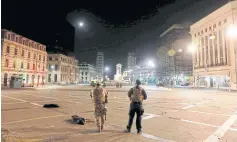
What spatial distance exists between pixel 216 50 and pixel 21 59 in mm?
55012

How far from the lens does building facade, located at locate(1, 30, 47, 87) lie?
150ft

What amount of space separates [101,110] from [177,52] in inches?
3927

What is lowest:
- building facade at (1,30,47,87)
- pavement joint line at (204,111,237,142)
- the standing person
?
pavement joint line at (204,111,237,142)

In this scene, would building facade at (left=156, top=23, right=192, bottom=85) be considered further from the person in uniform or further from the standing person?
the person in uniform

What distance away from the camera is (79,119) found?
8.33 metres

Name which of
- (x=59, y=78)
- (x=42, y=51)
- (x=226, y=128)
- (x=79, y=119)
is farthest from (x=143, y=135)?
(x=59, y=78)

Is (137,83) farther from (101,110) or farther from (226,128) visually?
(226,128)

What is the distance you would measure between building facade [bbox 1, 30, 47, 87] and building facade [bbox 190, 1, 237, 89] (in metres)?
49.7

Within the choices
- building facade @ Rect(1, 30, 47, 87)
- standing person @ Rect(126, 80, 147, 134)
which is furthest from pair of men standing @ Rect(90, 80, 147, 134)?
building facade @ Rect(1, 30, 47, 87)

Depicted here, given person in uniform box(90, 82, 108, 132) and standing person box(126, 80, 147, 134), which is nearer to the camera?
standing person box(126, 80, 147, 134)

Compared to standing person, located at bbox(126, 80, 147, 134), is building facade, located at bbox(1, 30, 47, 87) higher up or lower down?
higher up

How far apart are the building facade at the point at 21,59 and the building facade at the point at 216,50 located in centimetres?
4975

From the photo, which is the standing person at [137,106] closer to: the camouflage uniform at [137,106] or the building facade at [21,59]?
the camouflage uniform at [137,106]

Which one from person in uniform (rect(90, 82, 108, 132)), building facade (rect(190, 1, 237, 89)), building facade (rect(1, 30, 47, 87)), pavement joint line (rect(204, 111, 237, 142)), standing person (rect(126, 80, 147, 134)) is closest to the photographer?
pavement joint line (rect(204, 111, 237, 142))
